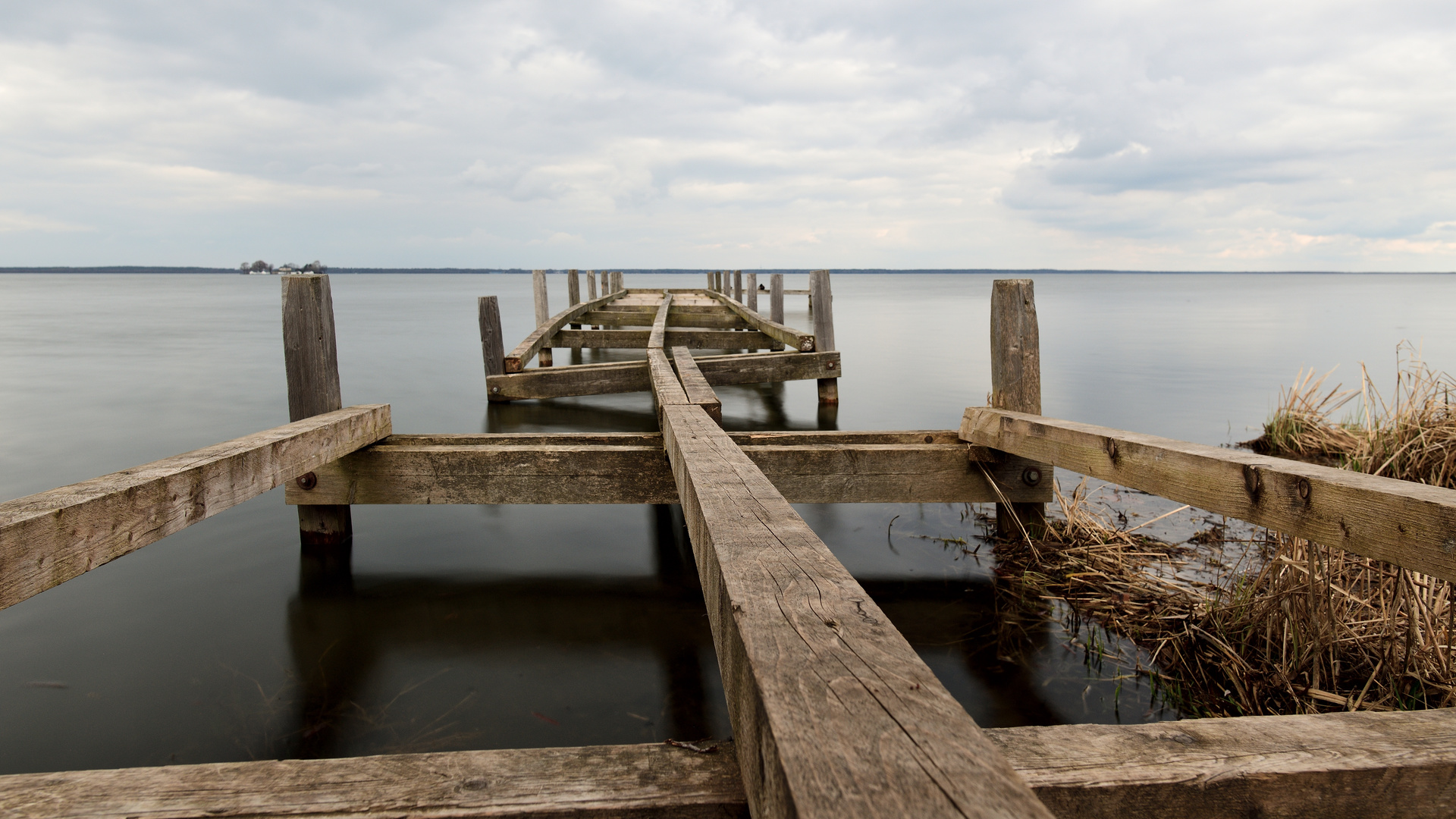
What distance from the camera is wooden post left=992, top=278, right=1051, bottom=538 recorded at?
144 inches

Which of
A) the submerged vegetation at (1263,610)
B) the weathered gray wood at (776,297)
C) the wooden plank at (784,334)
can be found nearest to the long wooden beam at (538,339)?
the wooden plank at (784,334)

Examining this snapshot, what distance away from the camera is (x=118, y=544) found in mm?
1919

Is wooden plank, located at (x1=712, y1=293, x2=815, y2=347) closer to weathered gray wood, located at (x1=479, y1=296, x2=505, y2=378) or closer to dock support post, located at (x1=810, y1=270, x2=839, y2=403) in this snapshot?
dock support post, located at (x1=810, y1=270, x2=839, y2=403)

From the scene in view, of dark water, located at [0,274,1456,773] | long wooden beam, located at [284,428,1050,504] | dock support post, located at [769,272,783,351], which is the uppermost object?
dock support post, located at [769,272,783,351]

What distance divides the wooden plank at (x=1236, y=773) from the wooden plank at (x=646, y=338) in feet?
27.3

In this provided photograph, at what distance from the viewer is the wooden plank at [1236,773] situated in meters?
1.08

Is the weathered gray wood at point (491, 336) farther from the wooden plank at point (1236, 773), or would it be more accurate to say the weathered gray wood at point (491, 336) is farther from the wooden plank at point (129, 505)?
the wooden plank at point (1236, 773)

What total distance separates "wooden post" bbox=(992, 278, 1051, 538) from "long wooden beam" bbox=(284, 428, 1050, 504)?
0.33m

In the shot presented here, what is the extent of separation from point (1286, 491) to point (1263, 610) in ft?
2.82

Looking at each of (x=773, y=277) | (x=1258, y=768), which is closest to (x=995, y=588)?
(x=1258, y=768)

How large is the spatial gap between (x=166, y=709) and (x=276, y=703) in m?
0.39

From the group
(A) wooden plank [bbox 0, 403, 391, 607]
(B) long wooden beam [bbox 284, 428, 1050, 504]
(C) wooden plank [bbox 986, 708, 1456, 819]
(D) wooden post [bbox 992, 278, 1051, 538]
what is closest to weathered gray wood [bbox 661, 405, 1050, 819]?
(C) wooden plank [bbox 986, 708, 1456, 819]

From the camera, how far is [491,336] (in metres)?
7.85

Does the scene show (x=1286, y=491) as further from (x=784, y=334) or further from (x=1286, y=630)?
(x=784, y=334)
